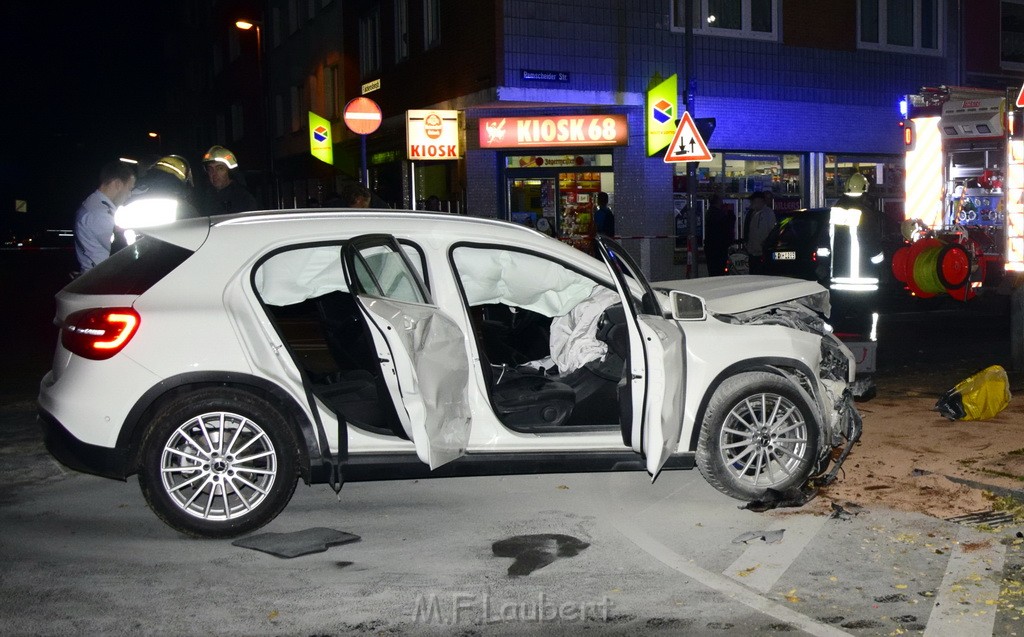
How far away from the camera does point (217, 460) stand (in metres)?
5.38

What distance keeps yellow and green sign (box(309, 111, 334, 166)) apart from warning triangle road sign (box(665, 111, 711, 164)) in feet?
38.8

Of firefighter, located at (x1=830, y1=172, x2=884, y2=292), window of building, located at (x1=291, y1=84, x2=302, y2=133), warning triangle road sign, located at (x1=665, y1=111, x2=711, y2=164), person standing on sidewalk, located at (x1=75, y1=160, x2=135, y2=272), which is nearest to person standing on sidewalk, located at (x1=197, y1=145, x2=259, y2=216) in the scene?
person standing on sidewalk, located at (x1=75, y1=160, x2=135, y2=272)

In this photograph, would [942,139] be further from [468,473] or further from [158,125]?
[158,125]

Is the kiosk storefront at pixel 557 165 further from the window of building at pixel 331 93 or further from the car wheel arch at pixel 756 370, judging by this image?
the car wheel arch at pixel 756 370

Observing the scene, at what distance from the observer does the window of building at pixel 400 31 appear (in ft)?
78.9

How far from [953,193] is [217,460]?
1231 centimetres

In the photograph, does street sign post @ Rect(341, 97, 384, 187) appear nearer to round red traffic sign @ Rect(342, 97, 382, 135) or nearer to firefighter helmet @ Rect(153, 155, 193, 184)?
round red traffic sign @ Rect(342, 97, 382, 135)

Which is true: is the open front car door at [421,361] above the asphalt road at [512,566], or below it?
above

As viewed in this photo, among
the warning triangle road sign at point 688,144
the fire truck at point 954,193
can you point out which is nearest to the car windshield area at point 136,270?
the warning triangle road sign at point 688,144

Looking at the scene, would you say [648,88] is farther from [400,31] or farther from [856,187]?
[856,187]

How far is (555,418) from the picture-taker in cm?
608

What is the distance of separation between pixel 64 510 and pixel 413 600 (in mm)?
2532

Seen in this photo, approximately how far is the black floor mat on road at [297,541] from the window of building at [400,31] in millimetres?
19543

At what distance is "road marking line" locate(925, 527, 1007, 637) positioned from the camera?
4215mm
